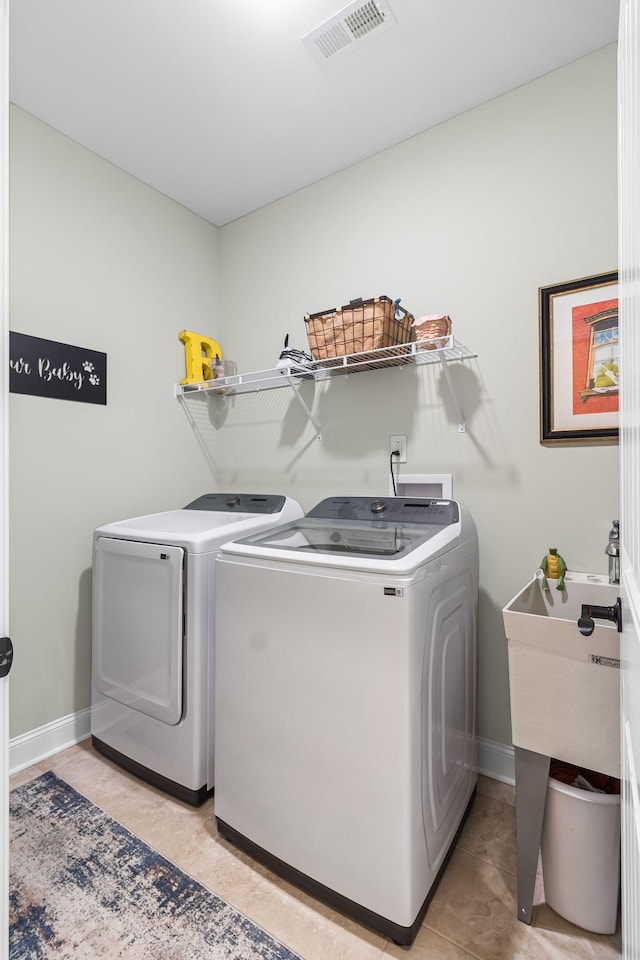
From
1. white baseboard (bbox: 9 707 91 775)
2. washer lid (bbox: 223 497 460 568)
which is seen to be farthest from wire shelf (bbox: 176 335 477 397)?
white baseboard (bbox: 9 707 91 775)

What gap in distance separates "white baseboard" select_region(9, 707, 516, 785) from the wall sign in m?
1.45

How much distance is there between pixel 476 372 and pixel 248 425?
133 cm

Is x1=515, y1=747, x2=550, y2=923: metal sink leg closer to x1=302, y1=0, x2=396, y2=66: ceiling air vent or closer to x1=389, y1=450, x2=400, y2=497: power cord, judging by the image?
x1=389, y1=450, x2=400, y2=497: power cord

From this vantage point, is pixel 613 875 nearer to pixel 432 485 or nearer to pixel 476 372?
pixel 432 485

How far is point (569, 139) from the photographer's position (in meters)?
1.80

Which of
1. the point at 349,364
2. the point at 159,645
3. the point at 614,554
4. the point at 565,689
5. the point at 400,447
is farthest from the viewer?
the point at 400,447

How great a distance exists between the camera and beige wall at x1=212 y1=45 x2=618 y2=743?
1769mm

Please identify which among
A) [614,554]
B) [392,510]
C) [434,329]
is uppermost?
[434,329]

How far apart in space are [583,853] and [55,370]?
2.51 metres

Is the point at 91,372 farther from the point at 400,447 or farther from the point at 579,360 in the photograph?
the point at 579,360

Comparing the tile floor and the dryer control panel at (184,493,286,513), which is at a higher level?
the dryer control panel at (184,493,286,513)

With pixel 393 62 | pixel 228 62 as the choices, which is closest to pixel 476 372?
pixel 393 62

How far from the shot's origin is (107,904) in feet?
4.53

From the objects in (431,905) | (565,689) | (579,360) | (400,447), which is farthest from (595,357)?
(431,905)
